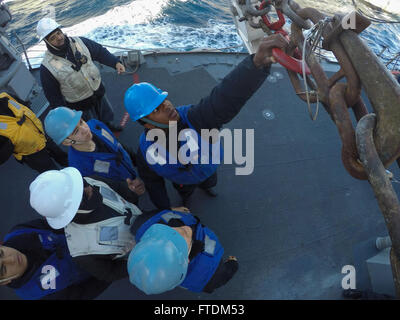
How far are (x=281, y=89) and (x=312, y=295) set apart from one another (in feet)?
12.9

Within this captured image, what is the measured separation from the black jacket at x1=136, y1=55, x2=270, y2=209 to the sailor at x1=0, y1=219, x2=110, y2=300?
0.99 m

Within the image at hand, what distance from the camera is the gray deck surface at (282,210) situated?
2.83m

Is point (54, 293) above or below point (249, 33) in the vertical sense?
below

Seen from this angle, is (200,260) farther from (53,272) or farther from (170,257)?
(53,272)

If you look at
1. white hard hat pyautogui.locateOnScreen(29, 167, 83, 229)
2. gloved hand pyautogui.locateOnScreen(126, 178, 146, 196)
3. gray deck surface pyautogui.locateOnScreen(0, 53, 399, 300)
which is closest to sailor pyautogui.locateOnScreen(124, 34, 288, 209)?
gloved hand pyautogui.locateOnScreen(126, 178, 146, 196)

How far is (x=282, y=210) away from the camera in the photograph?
340 centimetres

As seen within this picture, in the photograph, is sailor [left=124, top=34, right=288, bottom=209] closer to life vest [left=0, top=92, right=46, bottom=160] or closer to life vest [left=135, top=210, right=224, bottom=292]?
life vest [left=135, top=210, right=224, bottom=292]

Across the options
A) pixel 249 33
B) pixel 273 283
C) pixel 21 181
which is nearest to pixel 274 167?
pixel 273 283

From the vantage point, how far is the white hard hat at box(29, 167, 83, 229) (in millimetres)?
1682

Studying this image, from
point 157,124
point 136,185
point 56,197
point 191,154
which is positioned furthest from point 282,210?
point 56,197

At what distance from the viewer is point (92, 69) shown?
338 centimetres

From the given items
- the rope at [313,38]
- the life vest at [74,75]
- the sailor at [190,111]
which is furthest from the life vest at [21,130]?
the rope at [313,38]

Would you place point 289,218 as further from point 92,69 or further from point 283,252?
point 92,69

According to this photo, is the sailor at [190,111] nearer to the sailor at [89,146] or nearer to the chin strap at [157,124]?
the chin strap at [157,124]
